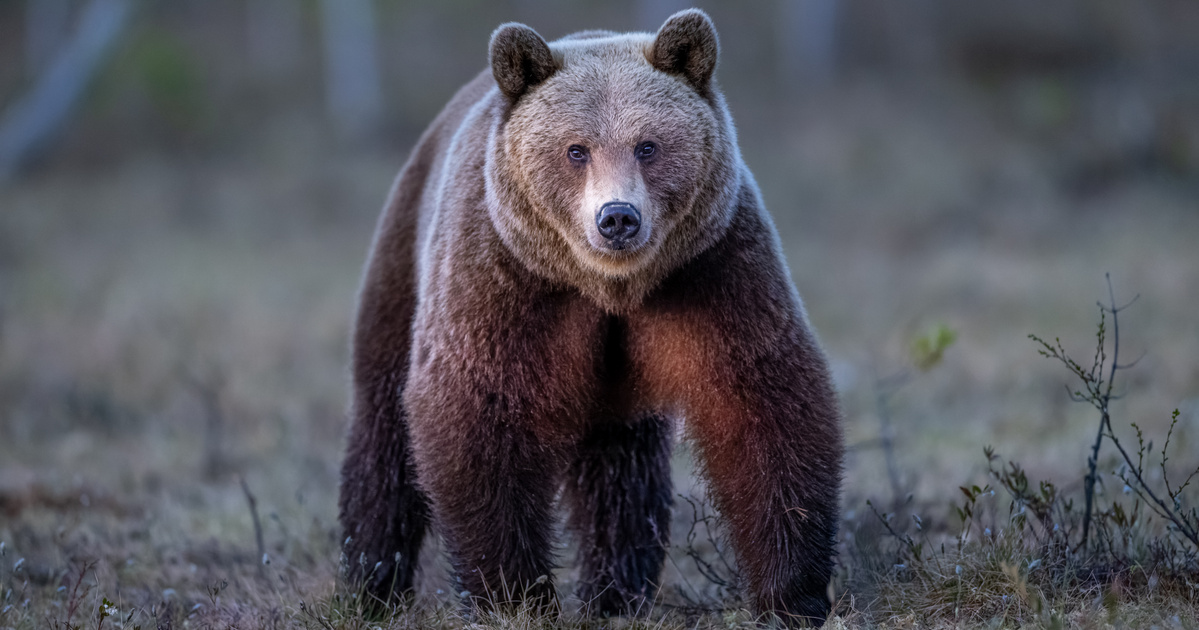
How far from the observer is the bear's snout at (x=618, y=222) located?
3.99m

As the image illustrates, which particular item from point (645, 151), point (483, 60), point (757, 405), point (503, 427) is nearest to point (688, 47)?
point (645, 151)

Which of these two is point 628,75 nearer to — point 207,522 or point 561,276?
point 561,276

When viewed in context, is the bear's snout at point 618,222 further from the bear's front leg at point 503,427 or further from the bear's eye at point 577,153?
the bear's front leg at point 503,427

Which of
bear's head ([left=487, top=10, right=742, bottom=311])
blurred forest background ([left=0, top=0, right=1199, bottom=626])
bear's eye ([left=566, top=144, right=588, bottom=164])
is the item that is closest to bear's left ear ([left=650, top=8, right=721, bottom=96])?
bear's head ([left=487, top=10, right=742, bottom=311])

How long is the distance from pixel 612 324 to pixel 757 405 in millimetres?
696

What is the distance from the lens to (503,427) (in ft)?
14.5

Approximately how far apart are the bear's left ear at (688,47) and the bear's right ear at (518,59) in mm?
436

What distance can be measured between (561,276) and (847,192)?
772 inches

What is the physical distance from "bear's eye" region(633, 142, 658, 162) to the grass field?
4.98 feet

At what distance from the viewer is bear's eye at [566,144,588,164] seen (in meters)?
4.27

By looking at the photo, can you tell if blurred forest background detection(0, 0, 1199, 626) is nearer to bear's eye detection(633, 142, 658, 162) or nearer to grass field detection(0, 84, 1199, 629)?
grass field detection(0, 84, 1199, 629)

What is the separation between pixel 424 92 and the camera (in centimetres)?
3400

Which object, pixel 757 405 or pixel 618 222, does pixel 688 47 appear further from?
pixel 757 405

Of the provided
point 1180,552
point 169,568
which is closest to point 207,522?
point 169,568
